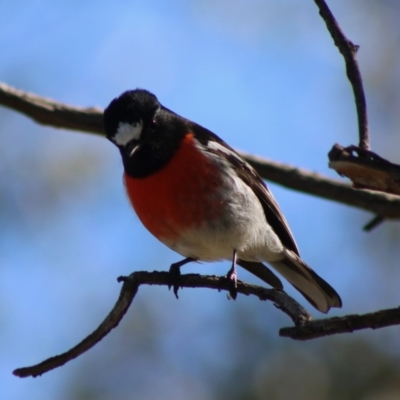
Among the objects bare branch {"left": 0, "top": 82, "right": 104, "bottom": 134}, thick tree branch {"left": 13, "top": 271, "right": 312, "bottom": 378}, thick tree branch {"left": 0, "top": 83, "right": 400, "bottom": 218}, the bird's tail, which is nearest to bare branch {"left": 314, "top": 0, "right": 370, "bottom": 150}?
thick tree branch {"left": 13, "top": 271, "right": 312, "bottom": 378}

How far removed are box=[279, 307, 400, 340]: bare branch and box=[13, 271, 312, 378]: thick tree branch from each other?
0.31 ft

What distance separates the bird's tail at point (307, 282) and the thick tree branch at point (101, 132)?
549 mm

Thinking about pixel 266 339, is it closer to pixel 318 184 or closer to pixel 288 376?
pixel 288 376

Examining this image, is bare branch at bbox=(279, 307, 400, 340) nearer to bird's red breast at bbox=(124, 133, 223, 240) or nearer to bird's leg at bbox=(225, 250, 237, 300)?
bird's leg at bbox=(225, 250, 237, 300)

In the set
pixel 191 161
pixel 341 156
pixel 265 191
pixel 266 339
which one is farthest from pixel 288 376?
pixel 341 156

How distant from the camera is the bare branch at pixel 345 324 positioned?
112 inches

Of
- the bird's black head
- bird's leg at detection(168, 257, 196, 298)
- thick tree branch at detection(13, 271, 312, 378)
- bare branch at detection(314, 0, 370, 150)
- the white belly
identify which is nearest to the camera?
thick tree branch at detection(13, 271, 312, 378)

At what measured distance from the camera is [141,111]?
5.02 meters

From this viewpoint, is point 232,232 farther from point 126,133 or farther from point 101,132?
point 101,132

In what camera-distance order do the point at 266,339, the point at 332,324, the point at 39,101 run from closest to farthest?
the point at 332,324 < the point at 39,101 < the point at 266,339

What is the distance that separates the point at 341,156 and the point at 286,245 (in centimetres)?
255

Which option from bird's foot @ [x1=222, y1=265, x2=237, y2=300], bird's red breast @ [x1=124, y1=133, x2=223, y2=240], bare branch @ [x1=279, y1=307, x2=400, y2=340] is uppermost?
bird's red breast @ [x1=124, y1=133, x2=223, y2=240]

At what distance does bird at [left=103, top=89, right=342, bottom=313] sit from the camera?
4.95m

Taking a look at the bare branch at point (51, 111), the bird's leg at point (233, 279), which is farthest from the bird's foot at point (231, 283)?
the bare branch at point (51, 111)
